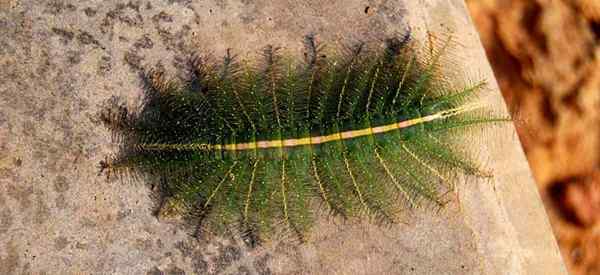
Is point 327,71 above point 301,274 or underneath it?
above

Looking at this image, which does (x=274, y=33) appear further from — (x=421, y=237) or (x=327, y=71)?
(x=421, y=237)

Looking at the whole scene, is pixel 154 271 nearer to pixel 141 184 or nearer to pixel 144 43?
pixel 141 184

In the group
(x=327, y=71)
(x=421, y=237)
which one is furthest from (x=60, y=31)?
(x=421, y=237)

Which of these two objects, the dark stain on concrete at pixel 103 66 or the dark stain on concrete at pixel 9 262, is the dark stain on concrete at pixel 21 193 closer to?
the dark stain on concrete at pixel 9 262

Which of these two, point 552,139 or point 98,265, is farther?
point 552,139

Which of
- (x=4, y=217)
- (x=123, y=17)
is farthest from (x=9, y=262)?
(x=123, y=17)

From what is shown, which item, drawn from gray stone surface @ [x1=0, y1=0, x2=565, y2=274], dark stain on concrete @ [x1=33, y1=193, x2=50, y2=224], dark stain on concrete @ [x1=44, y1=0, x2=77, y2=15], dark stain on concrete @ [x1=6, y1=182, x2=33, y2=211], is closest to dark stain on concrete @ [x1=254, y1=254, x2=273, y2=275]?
gray stone surface @ [x1=0, y1=0, x2=565, y2=274]

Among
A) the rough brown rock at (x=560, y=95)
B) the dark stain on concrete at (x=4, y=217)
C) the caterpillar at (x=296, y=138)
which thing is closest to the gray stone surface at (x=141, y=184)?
the dark stain on concrete at (x=4, y=217)
